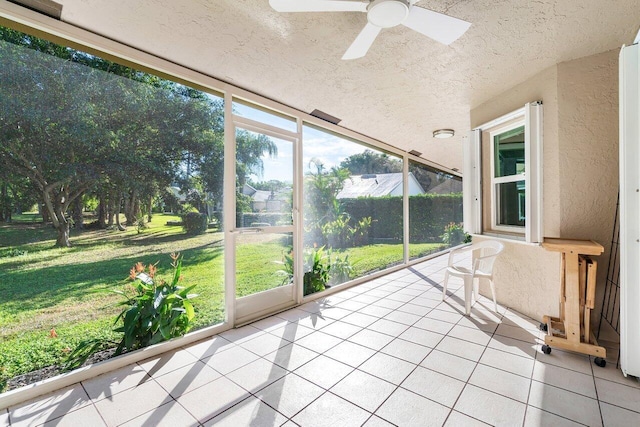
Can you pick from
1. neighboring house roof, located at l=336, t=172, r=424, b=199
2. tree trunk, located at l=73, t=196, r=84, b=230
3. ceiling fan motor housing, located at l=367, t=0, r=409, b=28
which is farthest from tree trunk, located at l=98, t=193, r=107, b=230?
neighboring house roof, located at l=336, t=172, r=424, b=199

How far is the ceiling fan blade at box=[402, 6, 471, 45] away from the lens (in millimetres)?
1633

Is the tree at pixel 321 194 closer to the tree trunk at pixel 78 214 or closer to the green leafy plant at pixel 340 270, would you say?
the green leafy plant at pixel 340 270

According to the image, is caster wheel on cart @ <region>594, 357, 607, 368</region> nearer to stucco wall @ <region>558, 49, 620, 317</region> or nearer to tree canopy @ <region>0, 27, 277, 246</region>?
stucco wall @ <region>558, 49, 620, 317</region>

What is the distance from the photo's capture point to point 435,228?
A: 7398 mm

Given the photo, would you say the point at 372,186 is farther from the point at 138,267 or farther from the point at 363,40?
the point at 138,267

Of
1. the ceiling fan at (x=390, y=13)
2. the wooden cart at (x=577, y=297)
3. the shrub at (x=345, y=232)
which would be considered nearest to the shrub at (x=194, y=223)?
the shrub at (x=345, y=232)

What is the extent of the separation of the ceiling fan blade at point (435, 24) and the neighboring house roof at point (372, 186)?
2859 millimetres

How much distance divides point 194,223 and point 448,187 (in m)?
7.06

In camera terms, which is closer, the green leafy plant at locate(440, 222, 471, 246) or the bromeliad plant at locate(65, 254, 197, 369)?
the bromeliad plant at locate(65, 254, 197, 369)

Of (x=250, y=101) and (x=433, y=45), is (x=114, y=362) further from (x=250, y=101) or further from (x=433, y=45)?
(x=433, y=45)

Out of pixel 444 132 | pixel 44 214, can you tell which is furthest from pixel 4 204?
pixel 444 132

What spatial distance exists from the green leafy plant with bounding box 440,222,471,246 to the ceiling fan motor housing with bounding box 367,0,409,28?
6705 millimetres

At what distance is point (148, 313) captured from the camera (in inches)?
94.1

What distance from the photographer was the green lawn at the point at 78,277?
190cm
